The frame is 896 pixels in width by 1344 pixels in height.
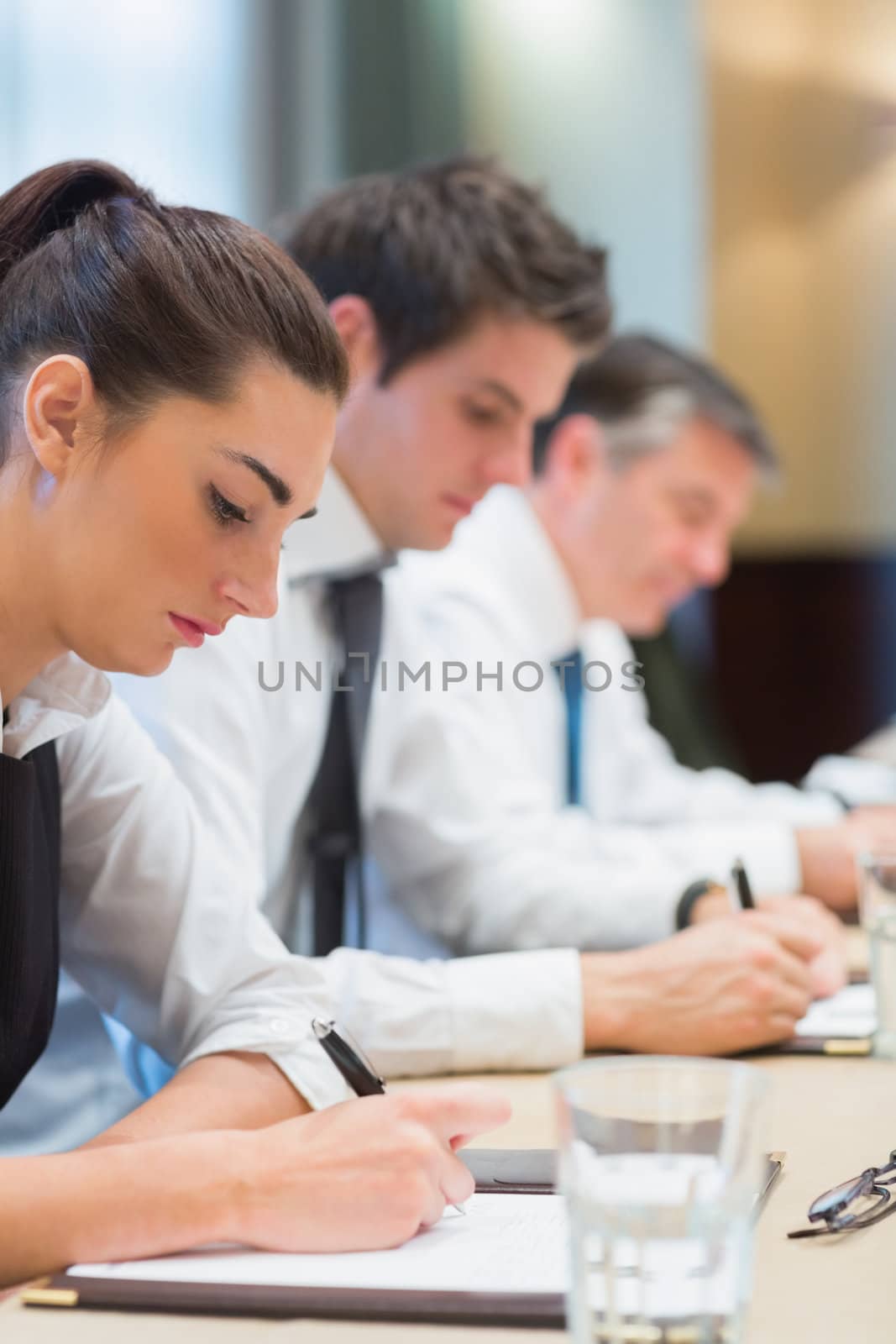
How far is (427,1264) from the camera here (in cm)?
81

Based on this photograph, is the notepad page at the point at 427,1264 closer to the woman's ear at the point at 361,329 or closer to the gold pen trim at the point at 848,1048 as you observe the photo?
the gold pen trim at the point at 848,1048

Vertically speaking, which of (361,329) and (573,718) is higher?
(361,329)

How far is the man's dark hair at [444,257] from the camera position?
5.96ft

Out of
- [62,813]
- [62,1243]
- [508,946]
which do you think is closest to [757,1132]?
[62,1243]

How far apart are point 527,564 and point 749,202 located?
7.80 ft

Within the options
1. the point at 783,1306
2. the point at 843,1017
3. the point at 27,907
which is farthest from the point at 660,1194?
the point at 843,1017

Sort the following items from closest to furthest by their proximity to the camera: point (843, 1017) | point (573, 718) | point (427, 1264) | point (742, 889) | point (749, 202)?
point (427, 1264) → point (843, 1017) → point (742, 889) → point (573, 718) → point (749, 202)

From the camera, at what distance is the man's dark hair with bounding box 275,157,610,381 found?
5.96 feet

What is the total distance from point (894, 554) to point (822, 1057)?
352 cm

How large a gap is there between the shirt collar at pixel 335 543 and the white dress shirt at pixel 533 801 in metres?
0.23

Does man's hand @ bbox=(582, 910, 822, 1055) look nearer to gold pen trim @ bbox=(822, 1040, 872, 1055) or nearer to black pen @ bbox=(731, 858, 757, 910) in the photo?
gold pen trim @ bbox=(822, 1040, 872, 1055)

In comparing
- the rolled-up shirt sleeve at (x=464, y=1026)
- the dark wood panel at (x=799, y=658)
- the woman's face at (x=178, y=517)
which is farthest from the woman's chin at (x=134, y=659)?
the dark wood panel at (x=799, y=658)

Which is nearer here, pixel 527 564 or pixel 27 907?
pixel 27 907

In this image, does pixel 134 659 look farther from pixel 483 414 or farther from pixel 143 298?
pixel 483 414
